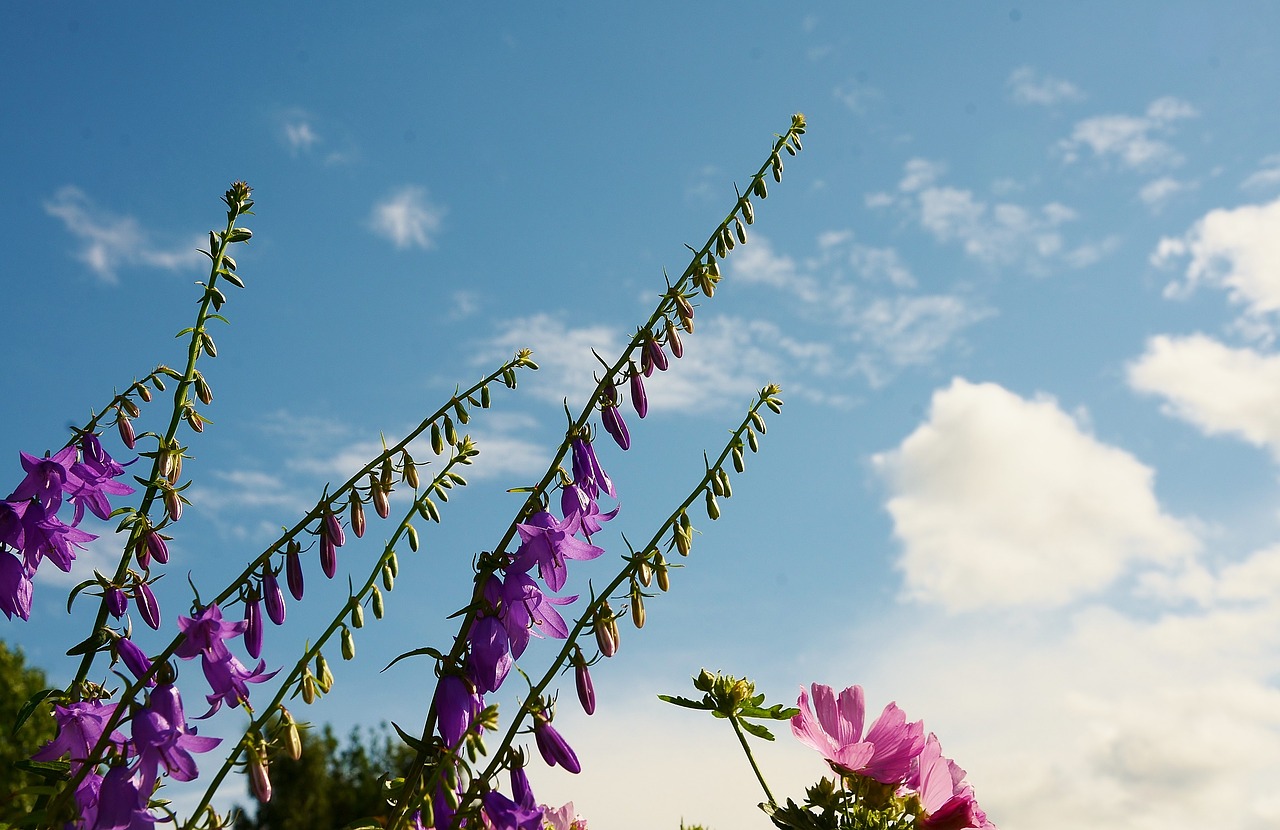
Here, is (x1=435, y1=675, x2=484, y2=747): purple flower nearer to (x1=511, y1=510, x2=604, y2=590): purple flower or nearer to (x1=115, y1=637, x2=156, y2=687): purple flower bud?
(x1=511, y1=510, x2=604, y2=590): purple flower

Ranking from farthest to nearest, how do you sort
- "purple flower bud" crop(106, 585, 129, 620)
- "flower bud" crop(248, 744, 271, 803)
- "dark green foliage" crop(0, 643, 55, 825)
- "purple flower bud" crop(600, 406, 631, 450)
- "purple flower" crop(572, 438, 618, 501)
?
"dark green foliage" crop(0, 643, 55, 825)
"purple flower bud" crop(600, 406, 631, 450)
"purple flower" crop(572, 438, 618, 501)
"purple flower bud" crop(106, 585, 129, 620)
"flower bud" crop(248, 744, 271, 803)

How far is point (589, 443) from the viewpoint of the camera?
2732 mm

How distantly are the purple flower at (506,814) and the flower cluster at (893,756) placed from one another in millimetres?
702

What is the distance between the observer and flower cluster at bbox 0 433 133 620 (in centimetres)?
274

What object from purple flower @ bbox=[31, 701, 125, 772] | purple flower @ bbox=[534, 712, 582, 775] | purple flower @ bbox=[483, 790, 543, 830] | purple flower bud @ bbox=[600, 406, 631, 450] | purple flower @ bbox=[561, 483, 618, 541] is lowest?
purple flower @ bbox=[483, 790, 543, 830]

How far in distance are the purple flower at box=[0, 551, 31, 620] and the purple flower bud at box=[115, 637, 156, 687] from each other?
A: 49cm

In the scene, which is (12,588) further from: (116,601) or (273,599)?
(273,599)

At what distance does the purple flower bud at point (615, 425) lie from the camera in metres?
2.84

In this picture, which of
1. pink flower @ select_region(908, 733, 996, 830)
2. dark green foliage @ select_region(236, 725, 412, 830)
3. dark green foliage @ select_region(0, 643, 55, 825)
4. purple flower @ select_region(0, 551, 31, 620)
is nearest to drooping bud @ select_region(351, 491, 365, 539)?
purple flower @ select_region(0, 551, 31, 620)

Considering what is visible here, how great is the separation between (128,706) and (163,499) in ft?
2.18

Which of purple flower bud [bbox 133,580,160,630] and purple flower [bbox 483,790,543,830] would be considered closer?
purple flower [bbox 483,790,543,830]

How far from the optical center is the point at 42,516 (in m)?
2.75

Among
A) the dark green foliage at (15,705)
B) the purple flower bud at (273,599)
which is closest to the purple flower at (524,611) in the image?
the purple flower bud at (273,599)

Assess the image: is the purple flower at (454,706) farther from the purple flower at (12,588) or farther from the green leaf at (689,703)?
the purple flower at (12,588)
